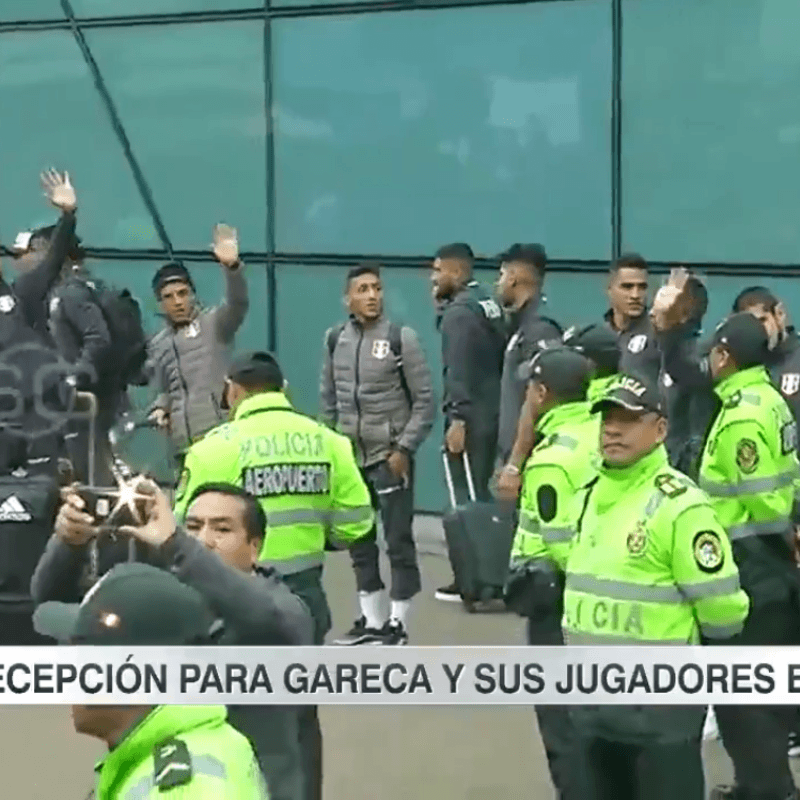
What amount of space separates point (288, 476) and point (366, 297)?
2.45 m

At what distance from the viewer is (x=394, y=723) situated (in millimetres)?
6348

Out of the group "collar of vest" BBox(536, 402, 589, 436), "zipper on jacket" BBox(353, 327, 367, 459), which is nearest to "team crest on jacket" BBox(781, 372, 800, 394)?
"collar of vest" BBox(536, 402, 589, 436)

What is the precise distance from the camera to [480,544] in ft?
20.4

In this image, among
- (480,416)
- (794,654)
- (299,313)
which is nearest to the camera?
(794,654)

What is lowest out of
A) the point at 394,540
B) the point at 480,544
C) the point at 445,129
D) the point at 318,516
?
the point at 318,516

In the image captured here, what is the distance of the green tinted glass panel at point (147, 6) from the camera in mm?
10094

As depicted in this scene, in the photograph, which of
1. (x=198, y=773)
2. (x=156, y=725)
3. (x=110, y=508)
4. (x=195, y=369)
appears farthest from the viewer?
(x=195, y=369)

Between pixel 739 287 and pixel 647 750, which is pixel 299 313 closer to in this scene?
pixel 739 287

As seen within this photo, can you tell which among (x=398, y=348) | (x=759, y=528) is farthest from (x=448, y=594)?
(x=759, y=528)

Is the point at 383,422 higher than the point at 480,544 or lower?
higher

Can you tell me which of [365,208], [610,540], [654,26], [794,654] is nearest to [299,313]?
[365,208]

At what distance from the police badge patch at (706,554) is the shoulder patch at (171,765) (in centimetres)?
185

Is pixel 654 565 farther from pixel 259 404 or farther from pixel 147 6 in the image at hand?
pixel 147 6

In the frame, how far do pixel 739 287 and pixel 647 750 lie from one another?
178 inches
